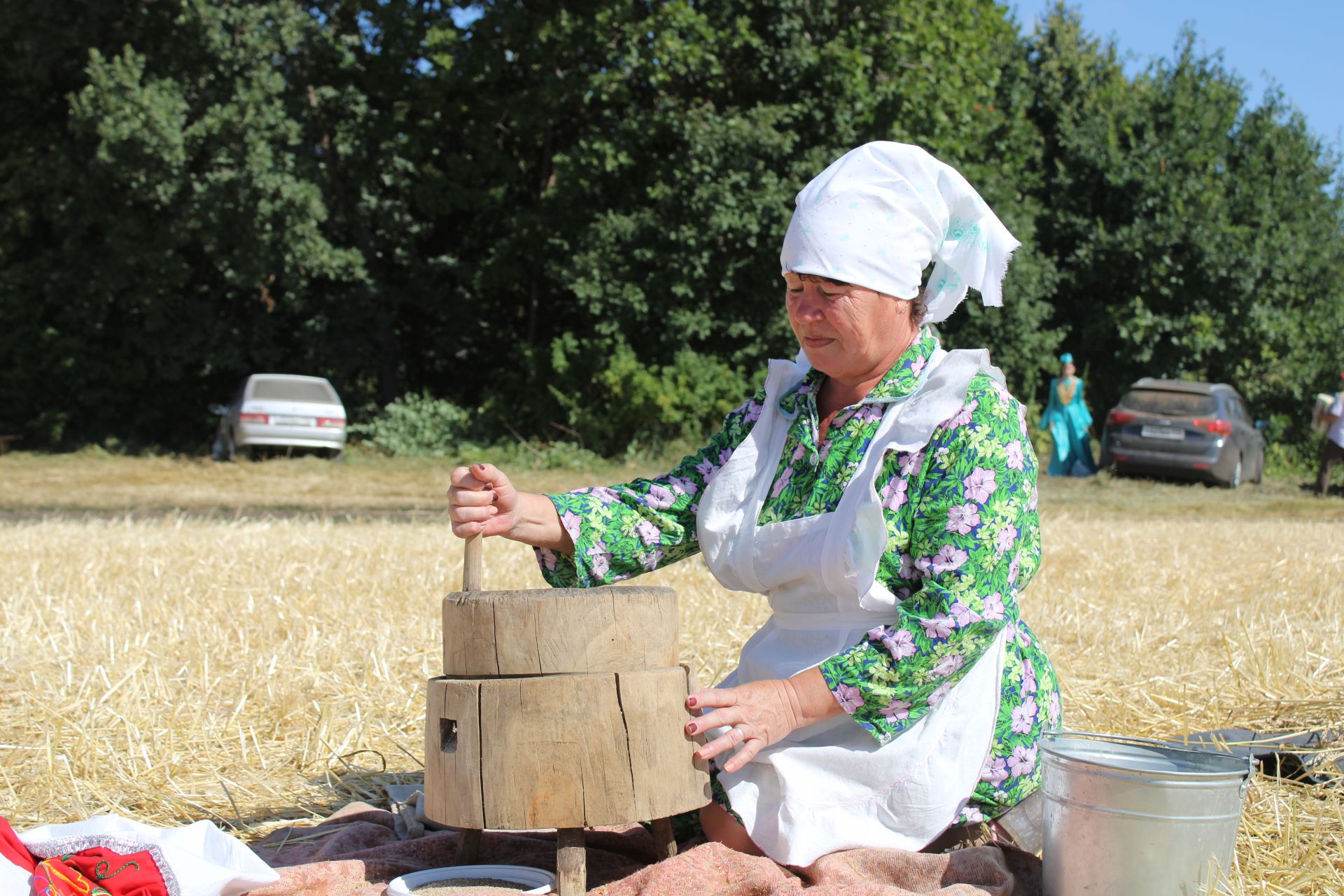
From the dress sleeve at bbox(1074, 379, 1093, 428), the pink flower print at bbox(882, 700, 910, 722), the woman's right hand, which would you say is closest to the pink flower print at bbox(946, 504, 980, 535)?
the pink flower print at bbox(882, 700, 910, 722)

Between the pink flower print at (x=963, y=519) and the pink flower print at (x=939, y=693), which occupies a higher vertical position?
the pink flower print at (x=963, y=519)

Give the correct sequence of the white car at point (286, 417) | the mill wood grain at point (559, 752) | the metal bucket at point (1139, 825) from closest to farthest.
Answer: the metal bucket at point (1139, 825), the mill wood grain at point (559, 752), the white car at point (286, 417)

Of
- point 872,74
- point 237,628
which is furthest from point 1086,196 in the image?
point 237,628

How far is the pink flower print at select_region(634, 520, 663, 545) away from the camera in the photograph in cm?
333

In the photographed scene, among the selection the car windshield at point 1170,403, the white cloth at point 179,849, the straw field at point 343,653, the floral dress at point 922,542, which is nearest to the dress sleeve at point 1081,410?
the car windshield at point 1170,403

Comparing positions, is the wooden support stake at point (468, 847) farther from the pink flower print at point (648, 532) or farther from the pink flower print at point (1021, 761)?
the pink flower print at point (1021, 761)

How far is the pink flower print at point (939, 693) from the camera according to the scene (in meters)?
2.88

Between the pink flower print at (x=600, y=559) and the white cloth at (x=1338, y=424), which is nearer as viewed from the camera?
the pink flower print at (x=600, y=559)

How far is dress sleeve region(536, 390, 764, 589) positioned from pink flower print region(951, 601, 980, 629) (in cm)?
79

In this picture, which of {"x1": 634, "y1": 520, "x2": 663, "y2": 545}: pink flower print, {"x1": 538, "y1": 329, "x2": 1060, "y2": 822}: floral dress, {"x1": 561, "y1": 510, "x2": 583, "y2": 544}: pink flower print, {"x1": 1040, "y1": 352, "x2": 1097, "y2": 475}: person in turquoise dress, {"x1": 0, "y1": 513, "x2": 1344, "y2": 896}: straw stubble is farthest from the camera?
{"x1": 1040, "y1": 352, "x2": 1097, "y2": 475}: person in turquoise dress

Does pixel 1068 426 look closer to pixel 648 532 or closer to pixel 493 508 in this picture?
pixel 648 532

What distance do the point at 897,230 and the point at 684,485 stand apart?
907 mm

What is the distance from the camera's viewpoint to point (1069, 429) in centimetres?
2034

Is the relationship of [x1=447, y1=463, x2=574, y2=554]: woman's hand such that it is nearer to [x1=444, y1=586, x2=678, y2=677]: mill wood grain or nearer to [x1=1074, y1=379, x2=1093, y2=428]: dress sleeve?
[x1=444, y1=586, x2=678, y2=677]: mill wood grain
